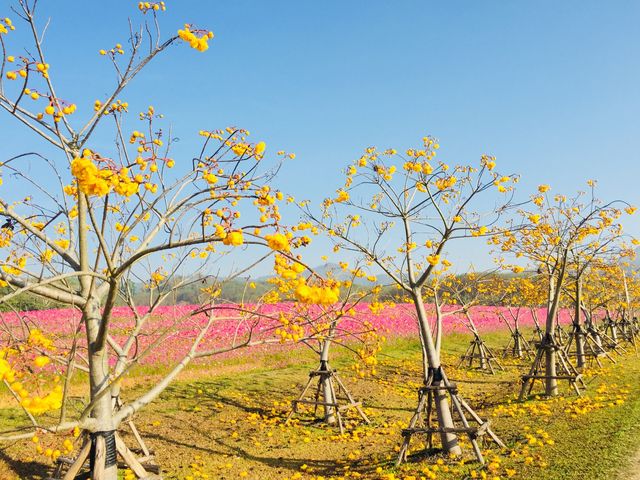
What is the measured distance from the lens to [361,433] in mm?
10586

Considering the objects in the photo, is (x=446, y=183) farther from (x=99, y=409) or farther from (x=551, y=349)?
(x=99, y=409)

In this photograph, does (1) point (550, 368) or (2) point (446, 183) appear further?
(1) point (550, 368)

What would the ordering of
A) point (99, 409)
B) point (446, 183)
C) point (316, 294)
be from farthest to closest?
1. point (446, 183)
2. point (99, 409)
3. point (316, 294)

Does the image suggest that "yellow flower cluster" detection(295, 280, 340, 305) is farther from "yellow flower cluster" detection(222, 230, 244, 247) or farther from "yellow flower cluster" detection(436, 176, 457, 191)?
"yellow flower cluster" detection(436, 176, 457, 191)

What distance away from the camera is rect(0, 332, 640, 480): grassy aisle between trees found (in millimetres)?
7754

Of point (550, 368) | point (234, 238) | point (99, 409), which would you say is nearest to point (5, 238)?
point (99, 409)

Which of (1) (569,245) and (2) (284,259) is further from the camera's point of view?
(1) (569,245)

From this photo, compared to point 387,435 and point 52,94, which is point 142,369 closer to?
point 387,435

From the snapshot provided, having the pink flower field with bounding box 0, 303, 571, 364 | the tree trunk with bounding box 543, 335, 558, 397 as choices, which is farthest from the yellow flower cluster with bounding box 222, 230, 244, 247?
the tree trunk with bounding box 543, 335, 558, 397

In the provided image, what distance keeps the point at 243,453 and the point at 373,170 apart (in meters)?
5.94

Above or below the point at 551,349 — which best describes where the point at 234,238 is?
above

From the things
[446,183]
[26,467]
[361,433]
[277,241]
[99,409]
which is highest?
[446,183]

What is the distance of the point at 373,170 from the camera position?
9.93 metres

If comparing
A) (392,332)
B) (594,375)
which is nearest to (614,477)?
(594,375)
